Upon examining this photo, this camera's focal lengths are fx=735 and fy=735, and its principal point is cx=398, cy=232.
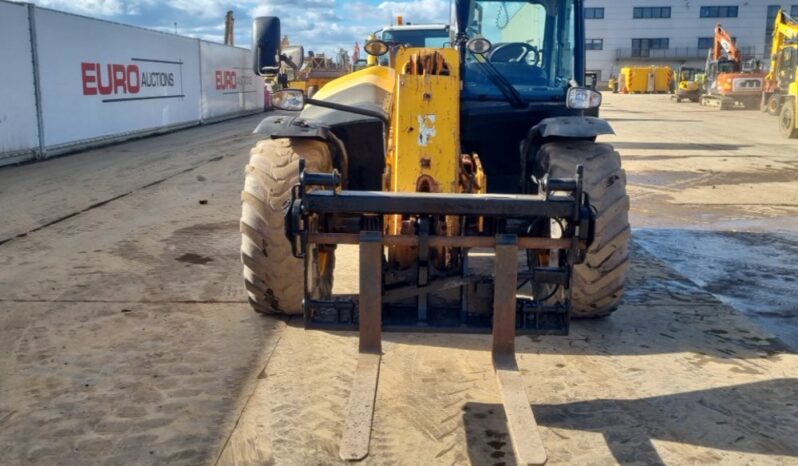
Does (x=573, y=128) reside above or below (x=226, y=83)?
below

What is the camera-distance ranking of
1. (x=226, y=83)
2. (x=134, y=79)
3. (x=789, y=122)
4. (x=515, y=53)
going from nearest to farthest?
(x=515, y=53)
(x=134, y=79)
(x=789, y=122)
(x=226, y=83)

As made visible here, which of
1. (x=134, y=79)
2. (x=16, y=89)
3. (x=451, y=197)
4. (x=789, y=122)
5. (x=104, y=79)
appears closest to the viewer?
(x=451, y=197)

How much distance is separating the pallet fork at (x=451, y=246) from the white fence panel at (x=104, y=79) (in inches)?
520

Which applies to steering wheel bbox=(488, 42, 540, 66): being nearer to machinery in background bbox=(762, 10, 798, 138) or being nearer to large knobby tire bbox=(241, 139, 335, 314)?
large knobby tire bbox=(241, 139, 335, 314)

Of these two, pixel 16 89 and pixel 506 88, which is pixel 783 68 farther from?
pixel 506 88

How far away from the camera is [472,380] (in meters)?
4.25

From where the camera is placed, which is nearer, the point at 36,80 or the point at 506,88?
the point at 506,88

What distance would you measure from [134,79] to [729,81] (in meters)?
27.8

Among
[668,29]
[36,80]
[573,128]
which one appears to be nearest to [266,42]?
[573,128]

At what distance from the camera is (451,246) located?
12.5ft

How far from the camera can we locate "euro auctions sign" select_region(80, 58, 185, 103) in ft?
54.9

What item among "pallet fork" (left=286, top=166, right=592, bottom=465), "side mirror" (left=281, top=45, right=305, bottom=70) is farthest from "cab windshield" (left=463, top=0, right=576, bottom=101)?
"pallet fork" (left=286, top=166, right=592, bottom=465)

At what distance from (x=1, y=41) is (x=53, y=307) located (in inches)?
404

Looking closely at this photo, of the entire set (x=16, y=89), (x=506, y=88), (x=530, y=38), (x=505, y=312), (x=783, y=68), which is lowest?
(x=505, y=312)
